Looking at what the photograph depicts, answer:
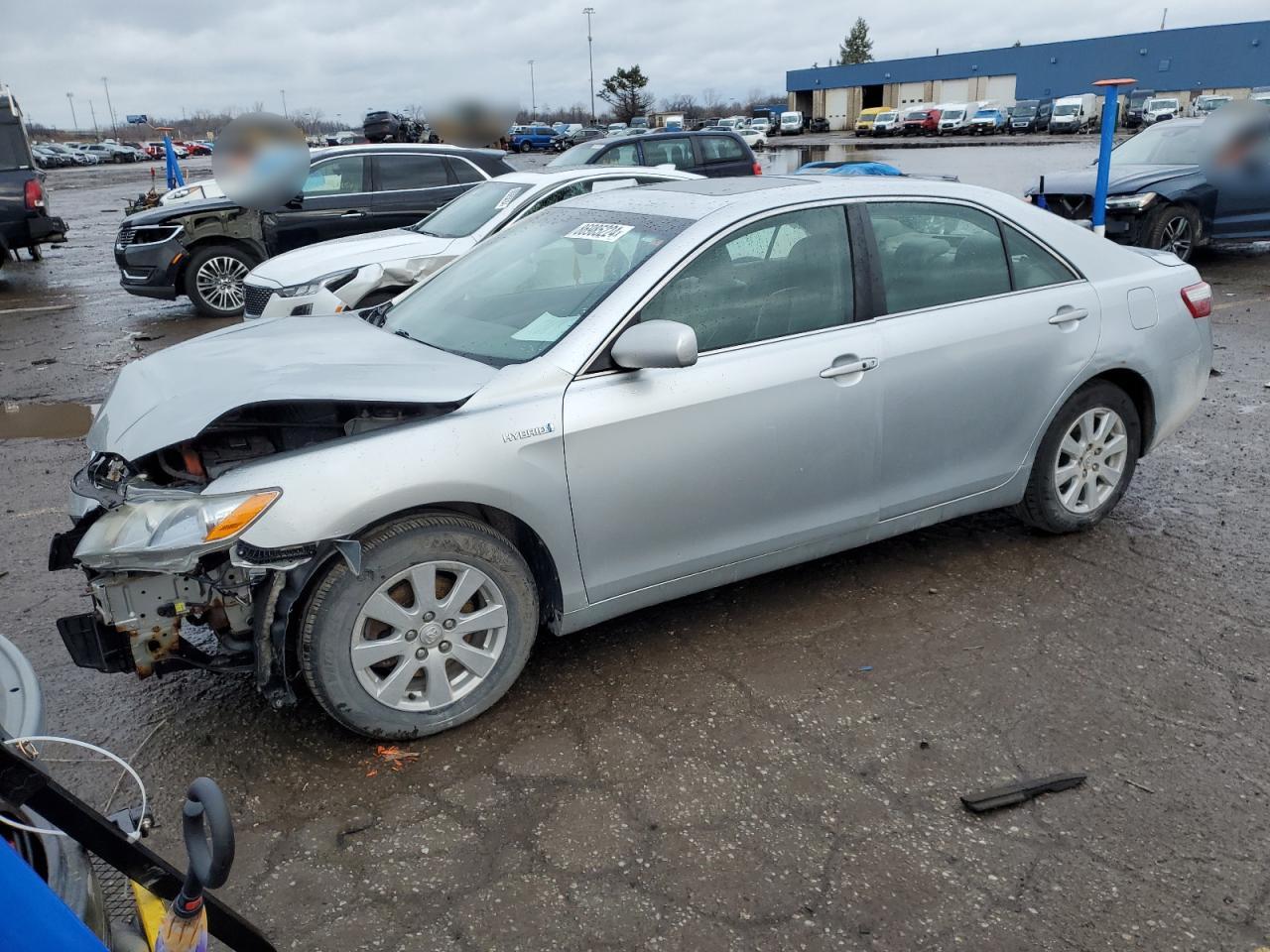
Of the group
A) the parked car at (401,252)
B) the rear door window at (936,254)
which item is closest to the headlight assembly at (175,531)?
the rear door window at (936,254)

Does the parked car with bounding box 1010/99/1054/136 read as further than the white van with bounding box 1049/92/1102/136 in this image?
Yes

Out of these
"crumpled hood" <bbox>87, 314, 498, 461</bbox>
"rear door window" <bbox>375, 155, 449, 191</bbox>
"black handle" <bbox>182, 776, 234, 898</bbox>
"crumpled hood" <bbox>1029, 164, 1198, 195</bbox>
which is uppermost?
"rear door window" <bbox>375, 155, 449, 191</bbox>

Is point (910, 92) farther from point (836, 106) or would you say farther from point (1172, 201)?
point (1172, 201)

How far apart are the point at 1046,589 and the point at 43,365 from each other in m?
8.87

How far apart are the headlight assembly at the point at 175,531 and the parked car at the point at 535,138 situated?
55512 millimetres

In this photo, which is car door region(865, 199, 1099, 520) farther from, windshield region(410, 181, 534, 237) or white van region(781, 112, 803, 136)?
white van region(781, 112, 803, 136)

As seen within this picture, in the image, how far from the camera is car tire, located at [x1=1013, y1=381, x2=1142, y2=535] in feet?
14.4

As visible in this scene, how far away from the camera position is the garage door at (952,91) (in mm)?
77500

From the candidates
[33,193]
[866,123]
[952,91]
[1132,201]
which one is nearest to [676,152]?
[1132,201]

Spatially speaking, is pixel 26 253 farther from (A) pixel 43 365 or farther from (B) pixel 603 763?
(B) pixel 603 763

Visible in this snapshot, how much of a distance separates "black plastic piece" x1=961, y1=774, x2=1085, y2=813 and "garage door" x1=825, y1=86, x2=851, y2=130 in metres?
86.1

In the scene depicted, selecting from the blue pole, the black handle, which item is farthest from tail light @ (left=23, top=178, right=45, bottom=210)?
the black handle

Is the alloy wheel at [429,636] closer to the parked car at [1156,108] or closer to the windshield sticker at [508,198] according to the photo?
the windshield sticker at [508,198]

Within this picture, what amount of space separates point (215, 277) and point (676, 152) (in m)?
5.87
